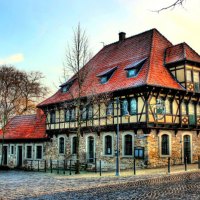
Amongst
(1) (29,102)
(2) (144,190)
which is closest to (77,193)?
(2) (144,190)

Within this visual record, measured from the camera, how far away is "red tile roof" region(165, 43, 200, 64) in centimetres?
2693

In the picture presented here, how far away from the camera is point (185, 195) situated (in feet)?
38.5

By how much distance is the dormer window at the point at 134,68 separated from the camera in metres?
26.8

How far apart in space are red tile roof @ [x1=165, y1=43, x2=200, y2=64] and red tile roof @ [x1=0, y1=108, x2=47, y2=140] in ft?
48.0

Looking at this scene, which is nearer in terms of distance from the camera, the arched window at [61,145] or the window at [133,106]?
the window at [133,106]

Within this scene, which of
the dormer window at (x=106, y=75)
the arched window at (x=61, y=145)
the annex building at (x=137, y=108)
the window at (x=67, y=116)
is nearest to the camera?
the annex building at (x=137, y=108)

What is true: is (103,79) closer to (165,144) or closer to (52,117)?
(52,117)

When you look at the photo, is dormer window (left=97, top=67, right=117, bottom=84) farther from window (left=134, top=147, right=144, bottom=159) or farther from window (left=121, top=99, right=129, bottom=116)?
window (left=134, top=147, right=144, bottom=159)

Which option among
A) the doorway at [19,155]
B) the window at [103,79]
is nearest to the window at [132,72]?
the window at [103,79]

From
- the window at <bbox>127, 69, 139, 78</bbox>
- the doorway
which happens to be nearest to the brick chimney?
the window at <bbox>127, 69, 139, 78</bbox>

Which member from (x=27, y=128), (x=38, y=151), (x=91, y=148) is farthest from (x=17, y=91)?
(x=91, y=148)

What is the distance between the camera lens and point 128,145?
2566 centimetres

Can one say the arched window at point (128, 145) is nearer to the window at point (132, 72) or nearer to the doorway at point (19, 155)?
the window at point (132, 72)

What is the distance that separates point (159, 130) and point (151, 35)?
9762mm
